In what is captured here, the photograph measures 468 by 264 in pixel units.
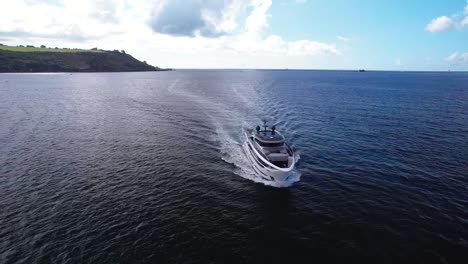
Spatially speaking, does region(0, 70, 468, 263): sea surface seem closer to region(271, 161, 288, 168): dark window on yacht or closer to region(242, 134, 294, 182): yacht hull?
region(242, 134, 294, 182): yacht hull

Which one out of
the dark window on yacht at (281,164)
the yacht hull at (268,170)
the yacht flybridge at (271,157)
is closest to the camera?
the yacht hull at (268,170)

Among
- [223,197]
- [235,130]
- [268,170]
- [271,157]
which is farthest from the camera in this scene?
[235,130]

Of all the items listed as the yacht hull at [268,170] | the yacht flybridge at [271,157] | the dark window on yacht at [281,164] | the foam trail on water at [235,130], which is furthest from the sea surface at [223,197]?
the dark window on yacht at [281,164]

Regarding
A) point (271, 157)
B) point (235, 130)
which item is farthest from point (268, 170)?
point (235, 130)

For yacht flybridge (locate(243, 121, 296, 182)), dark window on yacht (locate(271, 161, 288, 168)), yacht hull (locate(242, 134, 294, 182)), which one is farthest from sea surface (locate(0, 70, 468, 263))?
dark window on yacht (locate(271, 161, 288, 168))

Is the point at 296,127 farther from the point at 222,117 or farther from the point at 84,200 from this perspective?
the point at 84,200

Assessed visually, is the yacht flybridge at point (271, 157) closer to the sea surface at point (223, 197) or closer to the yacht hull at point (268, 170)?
the yacht hull at point (268, 170)

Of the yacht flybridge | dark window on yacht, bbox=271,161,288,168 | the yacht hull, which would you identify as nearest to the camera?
the yacht hull

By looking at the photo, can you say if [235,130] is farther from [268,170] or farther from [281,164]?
[268,170]
